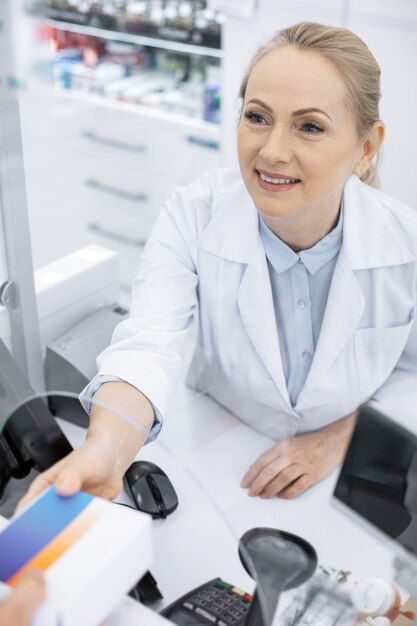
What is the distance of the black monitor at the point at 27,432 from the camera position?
710mm

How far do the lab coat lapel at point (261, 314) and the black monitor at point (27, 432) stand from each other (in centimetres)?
38

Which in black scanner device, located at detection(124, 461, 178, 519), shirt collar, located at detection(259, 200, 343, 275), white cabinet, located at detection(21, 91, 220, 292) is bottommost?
white cabinet, located at detection(21, 91, 220, 292)

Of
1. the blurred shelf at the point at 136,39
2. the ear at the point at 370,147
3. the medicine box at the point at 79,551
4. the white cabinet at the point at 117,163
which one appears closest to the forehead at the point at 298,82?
the ear at the point at 370,147

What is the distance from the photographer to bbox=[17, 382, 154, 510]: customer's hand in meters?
0.63

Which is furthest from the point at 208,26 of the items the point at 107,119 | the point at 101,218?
the point at 101,218

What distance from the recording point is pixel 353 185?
41.4 inches

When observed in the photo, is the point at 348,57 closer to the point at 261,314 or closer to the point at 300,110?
the point at 300,110

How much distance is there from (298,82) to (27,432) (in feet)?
1.73

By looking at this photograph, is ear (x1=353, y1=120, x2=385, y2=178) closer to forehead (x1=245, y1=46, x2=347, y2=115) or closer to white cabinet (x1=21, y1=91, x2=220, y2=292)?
forehead (x1=245, y1=46, x2=347, y2=115)

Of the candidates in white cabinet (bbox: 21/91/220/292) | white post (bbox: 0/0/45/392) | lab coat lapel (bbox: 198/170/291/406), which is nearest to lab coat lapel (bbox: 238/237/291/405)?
lab coat lapel (bbox: 198/170/291/406)

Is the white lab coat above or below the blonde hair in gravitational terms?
below

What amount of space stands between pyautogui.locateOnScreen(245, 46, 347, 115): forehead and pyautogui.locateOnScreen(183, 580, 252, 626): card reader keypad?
0.57 meters

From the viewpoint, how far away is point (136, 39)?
116 inches

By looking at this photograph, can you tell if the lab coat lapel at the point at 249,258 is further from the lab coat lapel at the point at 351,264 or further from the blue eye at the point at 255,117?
the blue eye at the point at 255,117
